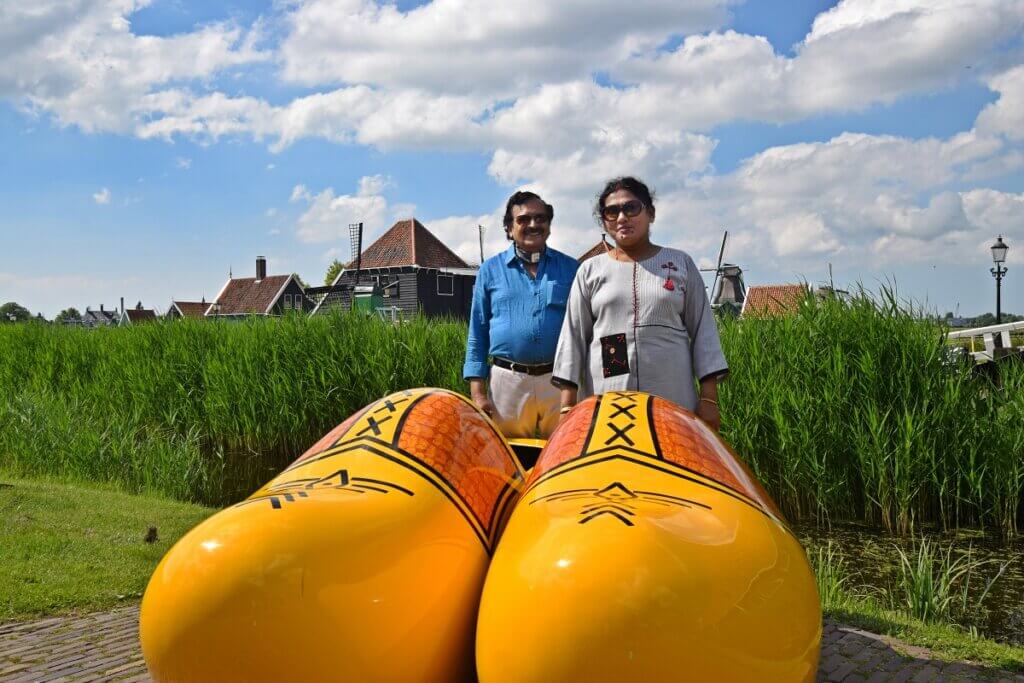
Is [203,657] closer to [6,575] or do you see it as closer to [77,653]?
[77,653]

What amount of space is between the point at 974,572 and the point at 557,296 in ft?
9.85

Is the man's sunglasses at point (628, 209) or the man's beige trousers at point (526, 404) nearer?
the man's sunglasses at point (628, 209)

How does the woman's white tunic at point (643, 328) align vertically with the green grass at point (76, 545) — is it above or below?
above

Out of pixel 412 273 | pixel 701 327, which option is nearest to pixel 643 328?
pixel 701 327

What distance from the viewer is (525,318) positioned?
3029 millimetres

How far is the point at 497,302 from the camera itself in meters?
3.11

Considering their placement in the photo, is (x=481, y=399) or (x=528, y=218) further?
(x=481, y=399)

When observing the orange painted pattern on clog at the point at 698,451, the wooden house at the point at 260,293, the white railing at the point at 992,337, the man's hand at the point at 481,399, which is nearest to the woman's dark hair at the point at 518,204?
the man's hand at the point at 481,399

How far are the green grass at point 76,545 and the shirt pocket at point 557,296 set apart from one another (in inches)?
82.1

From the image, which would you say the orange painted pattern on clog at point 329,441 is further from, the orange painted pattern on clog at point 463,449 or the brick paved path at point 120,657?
the brick paved path at point 120,657

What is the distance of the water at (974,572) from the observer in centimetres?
367

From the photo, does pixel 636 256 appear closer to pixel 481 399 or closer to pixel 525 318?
pixel 525 318

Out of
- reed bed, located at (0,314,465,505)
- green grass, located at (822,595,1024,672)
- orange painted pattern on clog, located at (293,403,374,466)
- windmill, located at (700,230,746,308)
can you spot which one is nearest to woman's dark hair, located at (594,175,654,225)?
orange painted pattern on clog, located at (293,403,374,466)

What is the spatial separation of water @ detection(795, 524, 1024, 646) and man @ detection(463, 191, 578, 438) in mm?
2188
